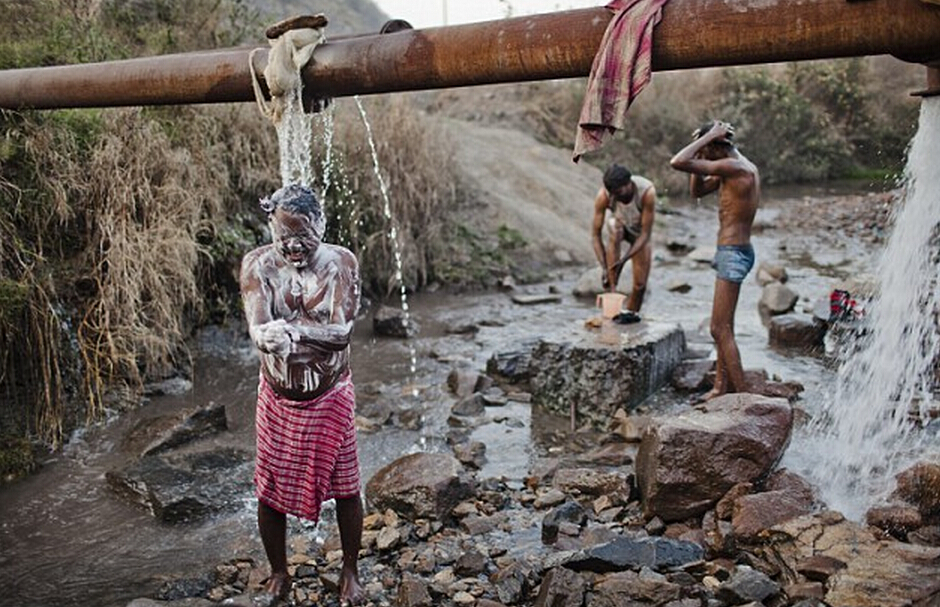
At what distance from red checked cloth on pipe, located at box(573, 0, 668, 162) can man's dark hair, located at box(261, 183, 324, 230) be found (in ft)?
3.82

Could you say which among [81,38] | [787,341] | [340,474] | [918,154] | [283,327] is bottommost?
[787,341]

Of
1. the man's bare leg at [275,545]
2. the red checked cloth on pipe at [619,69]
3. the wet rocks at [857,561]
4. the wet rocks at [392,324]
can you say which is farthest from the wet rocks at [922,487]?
the wet rocks at [392,324]

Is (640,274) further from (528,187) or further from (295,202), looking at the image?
(528,187)

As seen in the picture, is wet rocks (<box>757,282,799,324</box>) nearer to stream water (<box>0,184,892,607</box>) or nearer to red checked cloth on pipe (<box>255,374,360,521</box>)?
stream water (<box>0,184,892,607</box>)

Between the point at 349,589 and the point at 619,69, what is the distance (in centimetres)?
259

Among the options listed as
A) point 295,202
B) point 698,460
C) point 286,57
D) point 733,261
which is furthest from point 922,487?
point 286,57

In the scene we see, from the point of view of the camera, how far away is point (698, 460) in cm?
454

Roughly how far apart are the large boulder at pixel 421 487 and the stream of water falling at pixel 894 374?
6.79 ft

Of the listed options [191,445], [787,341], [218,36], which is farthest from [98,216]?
[787,341]

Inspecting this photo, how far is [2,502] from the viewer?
16.9 feet

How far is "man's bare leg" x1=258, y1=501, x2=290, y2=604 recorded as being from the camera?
3838 mm

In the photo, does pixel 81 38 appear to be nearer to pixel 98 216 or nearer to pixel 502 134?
pixel 98 216

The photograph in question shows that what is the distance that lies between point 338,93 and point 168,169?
4141mm

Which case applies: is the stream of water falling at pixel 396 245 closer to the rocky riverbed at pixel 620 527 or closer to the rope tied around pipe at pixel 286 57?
the rocky riverbed at pixel 620 527
